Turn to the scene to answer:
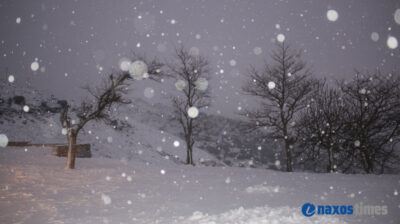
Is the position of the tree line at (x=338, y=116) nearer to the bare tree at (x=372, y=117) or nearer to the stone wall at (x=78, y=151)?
the bare tree at (x=372, y=117)

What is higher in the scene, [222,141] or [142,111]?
[142,111]

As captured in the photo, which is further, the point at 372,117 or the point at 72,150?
the point at 372,117

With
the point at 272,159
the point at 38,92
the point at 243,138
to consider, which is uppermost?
the point at 38,92

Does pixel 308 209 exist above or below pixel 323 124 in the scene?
below

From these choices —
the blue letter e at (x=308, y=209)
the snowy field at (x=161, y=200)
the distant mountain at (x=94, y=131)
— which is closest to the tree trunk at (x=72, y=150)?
the snowy field at (x=161, y=200)

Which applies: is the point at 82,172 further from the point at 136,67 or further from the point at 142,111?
the point at 142,111

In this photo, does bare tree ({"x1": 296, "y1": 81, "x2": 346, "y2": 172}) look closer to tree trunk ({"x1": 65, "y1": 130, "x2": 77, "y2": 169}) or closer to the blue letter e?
the blue letter e

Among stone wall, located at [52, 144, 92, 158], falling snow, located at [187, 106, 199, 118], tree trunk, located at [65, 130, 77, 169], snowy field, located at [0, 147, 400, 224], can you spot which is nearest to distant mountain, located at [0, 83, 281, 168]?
falling snow, located at [187, 106, 199, 118]

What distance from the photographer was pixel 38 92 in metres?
48.2


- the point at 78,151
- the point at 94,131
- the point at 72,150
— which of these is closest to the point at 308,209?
the point at 72,150

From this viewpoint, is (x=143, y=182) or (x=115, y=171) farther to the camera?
(x=115, y=171)

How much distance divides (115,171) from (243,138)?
93406mm

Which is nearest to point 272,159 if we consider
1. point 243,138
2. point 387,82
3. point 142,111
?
point 243,138

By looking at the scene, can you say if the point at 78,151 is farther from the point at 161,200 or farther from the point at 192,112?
the point at 161,200
